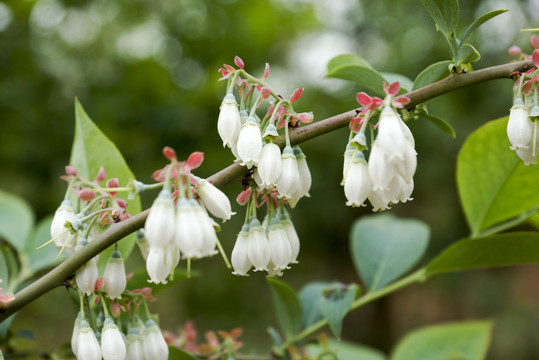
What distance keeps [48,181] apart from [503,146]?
1712 millimetres

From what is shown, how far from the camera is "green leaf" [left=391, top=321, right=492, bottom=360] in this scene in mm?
1249

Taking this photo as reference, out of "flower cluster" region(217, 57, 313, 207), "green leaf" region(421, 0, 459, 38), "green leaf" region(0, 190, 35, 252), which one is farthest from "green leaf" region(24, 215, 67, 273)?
"green leaf" region(421, 0, 459, 38)

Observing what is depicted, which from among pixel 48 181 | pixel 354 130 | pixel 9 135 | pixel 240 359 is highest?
pixel 9 135

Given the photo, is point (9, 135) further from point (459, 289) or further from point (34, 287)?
point (459, 289)

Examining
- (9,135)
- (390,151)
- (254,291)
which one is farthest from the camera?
(254,291)

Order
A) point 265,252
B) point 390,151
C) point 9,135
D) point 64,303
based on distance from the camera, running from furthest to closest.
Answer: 1. point 64,303
2. point 9,135
3. point 265,252
4. point 390,151

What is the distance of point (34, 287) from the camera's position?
2.00 ft

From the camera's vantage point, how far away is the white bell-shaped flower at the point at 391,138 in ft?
1.83

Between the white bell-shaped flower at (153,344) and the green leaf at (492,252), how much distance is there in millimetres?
497

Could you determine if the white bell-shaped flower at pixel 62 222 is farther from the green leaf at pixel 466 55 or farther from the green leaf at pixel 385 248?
the green leaf at pixel 385 248

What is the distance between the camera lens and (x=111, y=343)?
2.04ft

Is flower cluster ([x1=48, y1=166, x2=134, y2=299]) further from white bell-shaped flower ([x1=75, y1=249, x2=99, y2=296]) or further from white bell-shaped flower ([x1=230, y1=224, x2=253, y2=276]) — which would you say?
white bell-shaped flower ([x1=230, y1=224, x2=253, y2=276])

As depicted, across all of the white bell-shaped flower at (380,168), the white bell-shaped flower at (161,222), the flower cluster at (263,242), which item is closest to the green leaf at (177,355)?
the flower cluster at (263,242)

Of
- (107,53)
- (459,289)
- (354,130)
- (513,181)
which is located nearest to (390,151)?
(354,130)
